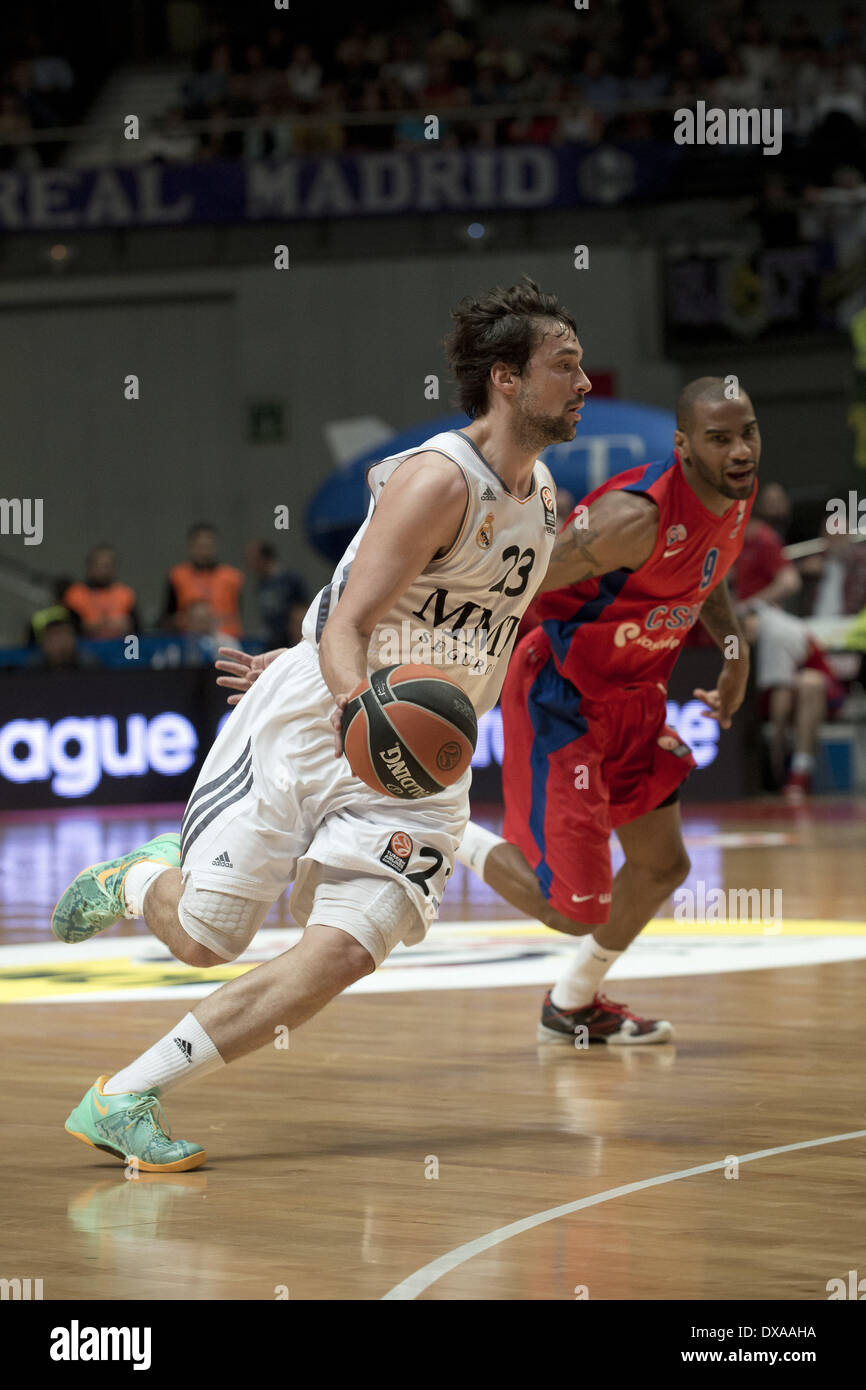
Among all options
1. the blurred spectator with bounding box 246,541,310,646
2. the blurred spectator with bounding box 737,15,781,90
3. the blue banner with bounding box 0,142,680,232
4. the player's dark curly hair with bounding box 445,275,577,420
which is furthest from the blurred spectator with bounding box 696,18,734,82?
the player's dark curly hair with bounding box 445,275,577,420

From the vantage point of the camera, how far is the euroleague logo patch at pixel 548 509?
4246mm

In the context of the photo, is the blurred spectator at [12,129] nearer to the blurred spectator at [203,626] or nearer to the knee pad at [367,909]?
the blurred spectator at [203,626]

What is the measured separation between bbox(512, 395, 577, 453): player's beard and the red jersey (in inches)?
45.9

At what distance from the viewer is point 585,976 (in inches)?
213

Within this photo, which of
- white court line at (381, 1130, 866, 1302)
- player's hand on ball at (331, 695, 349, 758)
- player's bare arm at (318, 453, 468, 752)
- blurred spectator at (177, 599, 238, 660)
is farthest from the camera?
blurred spectator at (177, 599, 238, 660)

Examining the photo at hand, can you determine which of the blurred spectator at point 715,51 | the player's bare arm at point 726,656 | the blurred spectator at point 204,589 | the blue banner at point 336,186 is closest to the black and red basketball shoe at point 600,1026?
the player's bare arm at point 726,656

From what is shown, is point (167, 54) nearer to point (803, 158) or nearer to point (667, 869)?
point (803, 158)

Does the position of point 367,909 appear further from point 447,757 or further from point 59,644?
point 59,644

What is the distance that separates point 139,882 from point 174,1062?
1.76 feet

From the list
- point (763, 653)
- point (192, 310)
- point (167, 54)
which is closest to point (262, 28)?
point (167, 54)

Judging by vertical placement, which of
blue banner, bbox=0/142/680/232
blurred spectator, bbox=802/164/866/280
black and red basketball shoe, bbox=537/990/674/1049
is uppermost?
blue banner, bbox=0/142/680/232

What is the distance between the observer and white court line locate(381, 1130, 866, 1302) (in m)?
3.04

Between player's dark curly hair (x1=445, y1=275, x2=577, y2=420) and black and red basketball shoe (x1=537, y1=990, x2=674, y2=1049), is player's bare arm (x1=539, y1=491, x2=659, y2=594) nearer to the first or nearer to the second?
player's dark curly hair (x1=445, y1=275, x2=577, y2=420)

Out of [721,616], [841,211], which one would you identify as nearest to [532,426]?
[721,616]
